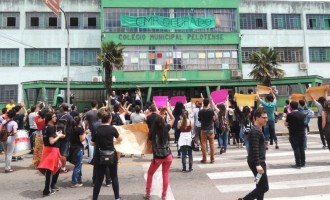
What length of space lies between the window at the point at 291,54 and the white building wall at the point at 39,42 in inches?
830

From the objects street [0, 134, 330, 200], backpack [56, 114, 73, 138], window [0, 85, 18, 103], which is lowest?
street [0, 134, 330, 200]

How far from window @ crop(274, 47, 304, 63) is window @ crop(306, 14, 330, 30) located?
3448 mm

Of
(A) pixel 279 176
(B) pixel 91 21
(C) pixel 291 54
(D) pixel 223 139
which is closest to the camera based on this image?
(A) pixel 279 176

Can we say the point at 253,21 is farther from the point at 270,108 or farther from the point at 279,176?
the point at 279,176

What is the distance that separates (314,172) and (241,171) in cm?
194

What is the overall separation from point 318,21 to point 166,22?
19.2 metres

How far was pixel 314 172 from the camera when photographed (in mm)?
8469

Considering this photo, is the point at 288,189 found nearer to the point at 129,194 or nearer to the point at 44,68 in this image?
the point at 129,194

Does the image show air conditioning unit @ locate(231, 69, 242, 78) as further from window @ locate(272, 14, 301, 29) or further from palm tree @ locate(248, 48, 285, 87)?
window @ locate(272, 14, 301, 29)

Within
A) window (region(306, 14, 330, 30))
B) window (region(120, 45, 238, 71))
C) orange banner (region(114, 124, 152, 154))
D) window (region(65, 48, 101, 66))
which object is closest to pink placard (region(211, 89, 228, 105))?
orange banner (region(114, 124, 152, 154))

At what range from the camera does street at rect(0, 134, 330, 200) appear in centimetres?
692

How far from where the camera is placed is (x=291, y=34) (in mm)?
36531

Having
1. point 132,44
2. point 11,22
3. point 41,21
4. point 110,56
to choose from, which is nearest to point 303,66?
point 132,44

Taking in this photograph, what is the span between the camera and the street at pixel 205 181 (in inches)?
272
